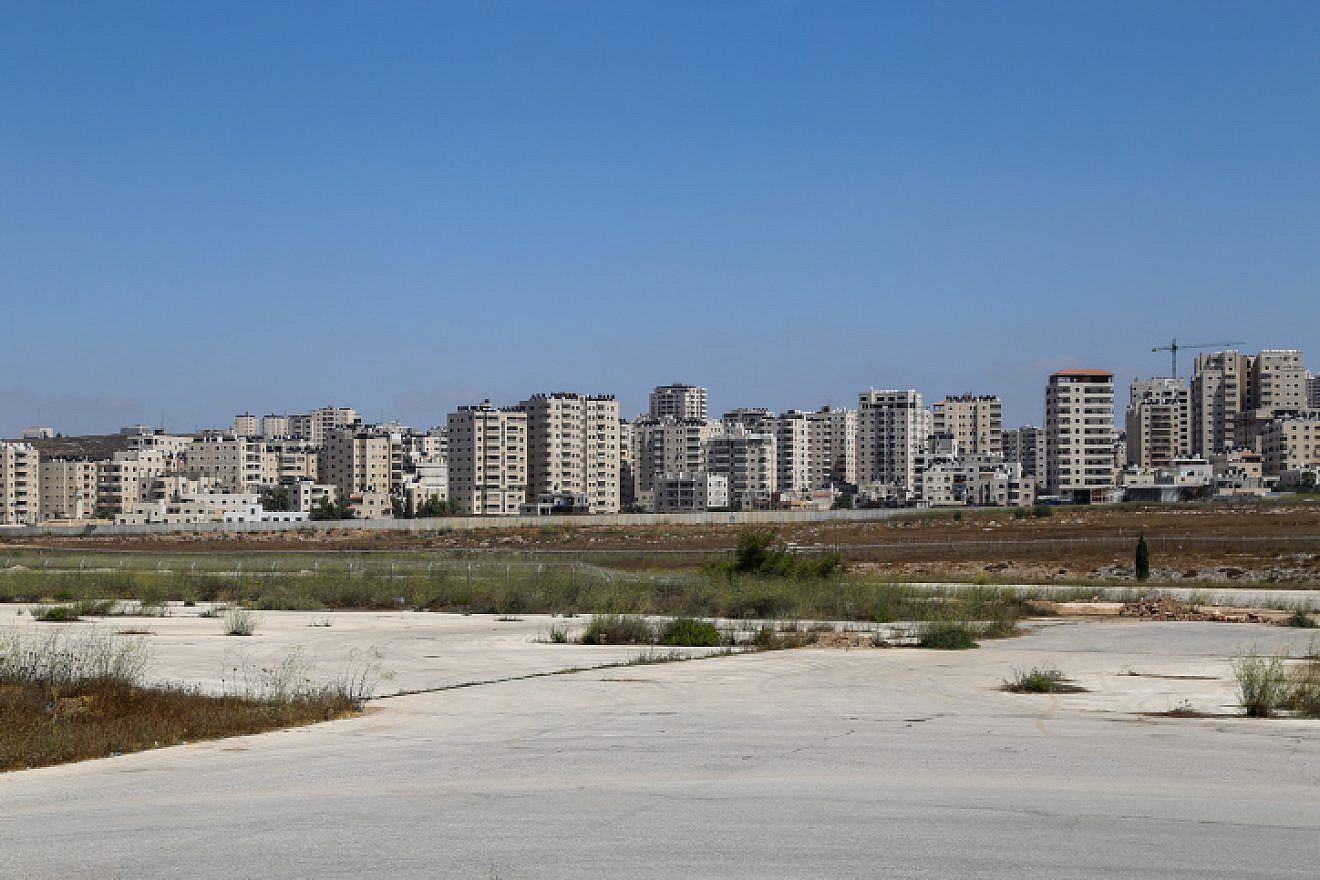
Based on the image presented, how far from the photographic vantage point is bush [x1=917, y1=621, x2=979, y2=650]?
102 ft

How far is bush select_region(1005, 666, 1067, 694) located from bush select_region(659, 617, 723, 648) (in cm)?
864

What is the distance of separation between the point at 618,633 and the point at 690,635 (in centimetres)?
215

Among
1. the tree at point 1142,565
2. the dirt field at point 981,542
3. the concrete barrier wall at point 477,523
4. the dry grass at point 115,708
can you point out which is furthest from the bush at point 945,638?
the concrete barrier wall at point 477,523

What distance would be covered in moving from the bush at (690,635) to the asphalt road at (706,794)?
31.2ft

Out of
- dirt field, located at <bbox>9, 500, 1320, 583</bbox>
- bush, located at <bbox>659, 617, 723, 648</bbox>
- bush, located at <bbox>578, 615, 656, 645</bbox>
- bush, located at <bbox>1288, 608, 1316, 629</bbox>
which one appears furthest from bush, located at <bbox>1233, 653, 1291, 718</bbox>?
dirt field, located at <bbox>9, 500, 1320, 583</bbox>

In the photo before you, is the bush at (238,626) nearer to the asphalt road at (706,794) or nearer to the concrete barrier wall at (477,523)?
the asphalt road at (706,794)

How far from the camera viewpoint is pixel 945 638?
102 feet

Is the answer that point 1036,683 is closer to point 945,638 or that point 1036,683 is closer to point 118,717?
Result: point 945,638

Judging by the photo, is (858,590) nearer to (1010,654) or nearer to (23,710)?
(1010,654)

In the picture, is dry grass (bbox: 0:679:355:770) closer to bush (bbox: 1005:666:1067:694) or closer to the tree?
bush (bbox: 1005:666:1067:694)

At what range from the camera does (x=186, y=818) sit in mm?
12078

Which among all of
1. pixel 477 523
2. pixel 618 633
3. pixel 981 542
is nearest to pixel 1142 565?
pixel 981 542

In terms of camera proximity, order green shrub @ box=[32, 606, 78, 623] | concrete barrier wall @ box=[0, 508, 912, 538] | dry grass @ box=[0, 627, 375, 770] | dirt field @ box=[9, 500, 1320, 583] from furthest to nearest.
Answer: concrete barrier wall @ box=[0, 508, 912, 538]
dirt field @ box=[9, 500, 1320, 583]
green shrub @ box=[32, 606, 78, 623]
dry grass @ box=[0, 627, 375, 770]

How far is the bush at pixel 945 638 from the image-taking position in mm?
30953
